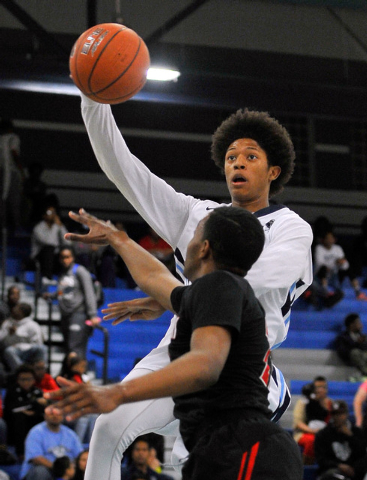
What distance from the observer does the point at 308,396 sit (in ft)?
35.0

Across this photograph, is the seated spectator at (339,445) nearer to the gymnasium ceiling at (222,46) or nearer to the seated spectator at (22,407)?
the seated spectator at (22,407)

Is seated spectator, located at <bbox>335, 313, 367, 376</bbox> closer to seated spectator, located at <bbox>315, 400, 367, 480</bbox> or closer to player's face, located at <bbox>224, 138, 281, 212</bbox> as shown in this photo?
seated spectator, located at <bbox>315, 400, 367, 480</bbox>

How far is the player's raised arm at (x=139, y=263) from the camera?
3066 millimetres

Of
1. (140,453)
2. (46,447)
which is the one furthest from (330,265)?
(46,447)

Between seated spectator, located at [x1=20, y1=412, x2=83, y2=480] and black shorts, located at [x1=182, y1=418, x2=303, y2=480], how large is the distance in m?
5.66

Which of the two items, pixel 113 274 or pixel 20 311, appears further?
pixel 113 274

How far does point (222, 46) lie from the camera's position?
15.8 metres

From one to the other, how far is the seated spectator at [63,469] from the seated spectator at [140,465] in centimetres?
58

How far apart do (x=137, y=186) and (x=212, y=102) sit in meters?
8.26

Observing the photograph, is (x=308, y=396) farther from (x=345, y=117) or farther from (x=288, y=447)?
(x=288, y=447)

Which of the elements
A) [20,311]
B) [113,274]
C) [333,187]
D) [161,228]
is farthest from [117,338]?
[161,228]

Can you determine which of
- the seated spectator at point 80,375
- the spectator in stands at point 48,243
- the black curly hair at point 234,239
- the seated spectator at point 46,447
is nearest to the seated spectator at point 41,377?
the seated spectator at point 80,375

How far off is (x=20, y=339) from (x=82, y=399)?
830cm

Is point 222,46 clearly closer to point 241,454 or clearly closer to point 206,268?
point 206,268
